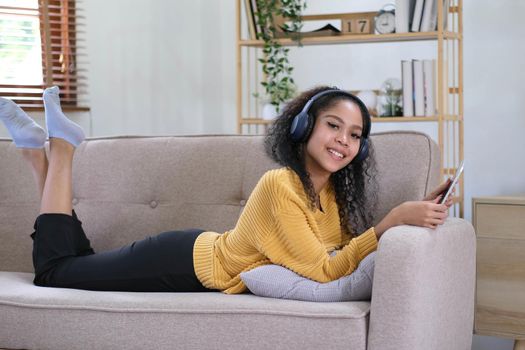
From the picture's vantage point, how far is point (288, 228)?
6.31 ft

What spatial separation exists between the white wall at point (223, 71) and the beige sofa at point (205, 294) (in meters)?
1.36

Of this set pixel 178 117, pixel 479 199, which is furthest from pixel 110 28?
pixel 479 199

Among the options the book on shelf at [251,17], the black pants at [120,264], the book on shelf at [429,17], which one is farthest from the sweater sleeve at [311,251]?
the book on shelf at [251,17]

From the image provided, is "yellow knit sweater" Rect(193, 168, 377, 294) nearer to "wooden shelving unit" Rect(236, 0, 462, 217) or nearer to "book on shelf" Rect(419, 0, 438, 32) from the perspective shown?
"wooden shelving unit" Rect(236, 0, 462, 217)

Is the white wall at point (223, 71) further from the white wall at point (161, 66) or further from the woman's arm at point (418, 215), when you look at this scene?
the woman's arm at point (418, 215)

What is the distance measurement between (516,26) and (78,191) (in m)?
1.98

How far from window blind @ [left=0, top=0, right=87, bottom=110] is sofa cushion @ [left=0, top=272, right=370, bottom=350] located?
1.98 meters

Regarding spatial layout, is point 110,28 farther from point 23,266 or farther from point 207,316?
point 207,316

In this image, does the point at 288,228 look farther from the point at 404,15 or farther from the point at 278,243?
the point at 404,15

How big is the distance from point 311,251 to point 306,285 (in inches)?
3.2

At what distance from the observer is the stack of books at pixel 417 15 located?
3.38 metres

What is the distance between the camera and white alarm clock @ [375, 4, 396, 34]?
348 centimetres

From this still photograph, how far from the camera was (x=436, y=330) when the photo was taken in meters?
1.85

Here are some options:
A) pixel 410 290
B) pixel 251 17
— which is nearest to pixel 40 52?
pixel 251 17
